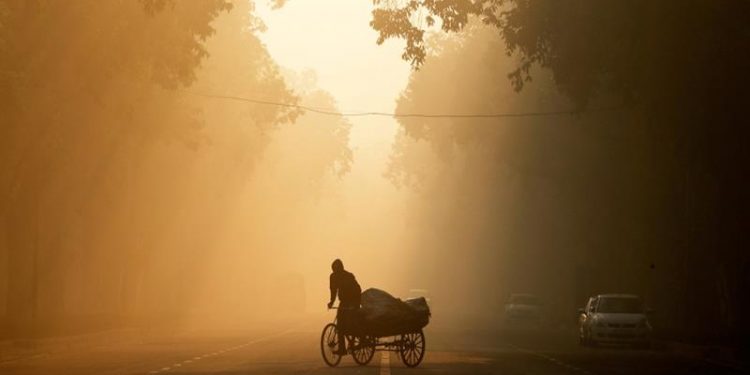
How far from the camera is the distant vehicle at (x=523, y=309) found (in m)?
77.7

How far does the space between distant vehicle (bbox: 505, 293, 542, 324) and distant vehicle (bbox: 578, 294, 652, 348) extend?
2649cm

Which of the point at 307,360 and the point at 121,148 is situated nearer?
the point at 307,360

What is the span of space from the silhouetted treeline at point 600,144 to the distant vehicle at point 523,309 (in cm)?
262

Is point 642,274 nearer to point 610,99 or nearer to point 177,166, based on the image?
point 610,99

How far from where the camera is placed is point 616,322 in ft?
160

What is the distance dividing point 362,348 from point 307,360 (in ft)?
9.98

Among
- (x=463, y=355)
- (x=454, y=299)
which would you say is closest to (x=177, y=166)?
(x=463, y=355)

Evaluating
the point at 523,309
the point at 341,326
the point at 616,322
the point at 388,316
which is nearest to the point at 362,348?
the point at 341,326

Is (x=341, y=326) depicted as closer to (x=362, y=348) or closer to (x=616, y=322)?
(x=362, y=348)

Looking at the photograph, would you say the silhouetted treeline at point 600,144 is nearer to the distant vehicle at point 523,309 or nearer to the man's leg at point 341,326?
the distant vehicle at point 523,309

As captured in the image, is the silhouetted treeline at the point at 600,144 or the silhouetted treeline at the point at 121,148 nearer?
the silhouetted treeline at the point at 600,144

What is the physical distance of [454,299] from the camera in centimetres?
14225

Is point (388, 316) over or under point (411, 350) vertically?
over

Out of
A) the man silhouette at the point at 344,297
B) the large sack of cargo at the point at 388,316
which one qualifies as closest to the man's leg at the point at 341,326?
the man silhouette at the point at 344,297
